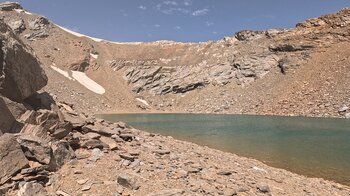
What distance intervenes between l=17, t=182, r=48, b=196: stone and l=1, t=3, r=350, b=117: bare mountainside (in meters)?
64.5

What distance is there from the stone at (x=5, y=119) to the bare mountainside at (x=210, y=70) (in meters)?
63.7

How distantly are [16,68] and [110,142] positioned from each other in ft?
15.6

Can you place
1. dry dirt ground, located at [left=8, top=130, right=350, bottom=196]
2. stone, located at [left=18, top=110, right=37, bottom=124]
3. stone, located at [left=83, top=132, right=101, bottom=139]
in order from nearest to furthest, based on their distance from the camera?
dry dirt ground, located at [left=8, top=130, right=350, bottom=196]
stone, located at [left=18, top=110, right=37, bottom=124]
stone, located at [left=83, top=132, right=101, bottom=139]

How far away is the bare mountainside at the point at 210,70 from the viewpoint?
79.7 metres

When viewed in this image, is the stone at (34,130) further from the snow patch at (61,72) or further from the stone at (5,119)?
the snow patch at (61,72)

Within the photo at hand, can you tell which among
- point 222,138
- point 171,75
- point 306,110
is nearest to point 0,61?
point 222,138

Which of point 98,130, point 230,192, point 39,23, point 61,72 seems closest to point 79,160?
point 98,130

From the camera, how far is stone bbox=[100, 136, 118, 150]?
14.2m

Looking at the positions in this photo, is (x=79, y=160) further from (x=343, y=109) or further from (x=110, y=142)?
(x=343, y=109)

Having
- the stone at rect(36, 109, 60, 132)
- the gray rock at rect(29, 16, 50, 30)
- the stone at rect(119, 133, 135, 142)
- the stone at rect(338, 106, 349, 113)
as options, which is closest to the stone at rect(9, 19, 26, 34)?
the gray rock at rect(29, 16, 50, 30)

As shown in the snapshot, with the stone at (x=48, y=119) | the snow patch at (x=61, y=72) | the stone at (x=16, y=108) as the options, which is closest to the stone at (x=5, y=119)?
the stone at (x=16, y=108)

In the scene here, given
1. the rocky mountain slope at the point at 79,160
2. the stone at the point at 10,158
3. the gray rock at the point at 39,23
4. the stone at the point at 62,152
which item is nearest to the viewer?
the stone at the point at 10,158

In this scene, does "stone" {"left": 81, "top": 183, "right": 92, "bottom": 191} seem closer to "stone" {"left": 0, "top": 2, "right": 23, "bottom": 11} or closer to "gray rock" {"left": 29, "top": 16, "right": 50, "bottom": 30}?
"gray rock" {"left": 29, "top": 16, "right": 50, "bottom": 30}

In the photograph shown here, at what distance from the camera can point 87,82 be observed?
343 feet
